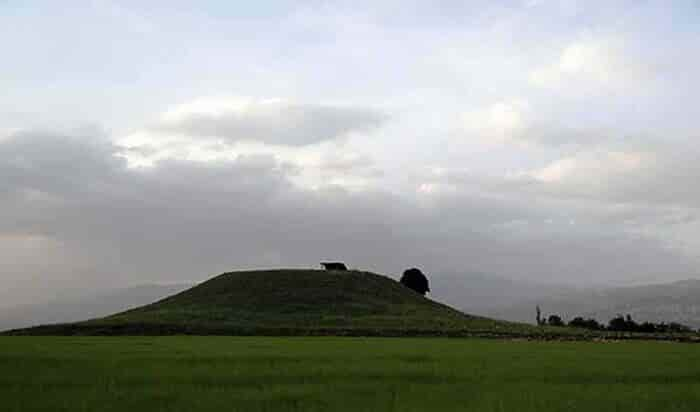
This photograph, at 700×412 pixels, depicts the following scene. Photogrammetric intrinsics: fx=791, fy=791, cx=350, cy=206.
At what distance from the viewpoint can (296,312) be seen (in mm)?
76188

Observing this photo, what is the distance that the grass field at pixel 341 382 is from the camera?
16.5 meters

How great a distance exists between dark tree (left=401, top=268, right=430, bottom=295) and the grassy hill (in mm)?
9399

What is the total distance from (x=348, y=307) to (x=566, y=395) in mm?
60313

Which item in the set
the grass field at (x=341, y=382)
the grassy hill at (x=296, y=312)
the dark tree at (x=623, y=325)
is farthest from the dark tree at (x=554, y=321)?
the grass field at (x=341, y=382)

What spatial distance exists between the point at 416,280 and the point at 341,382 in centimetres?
8586

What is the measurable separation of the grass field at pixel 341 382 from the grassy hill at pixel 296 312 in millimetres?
31463

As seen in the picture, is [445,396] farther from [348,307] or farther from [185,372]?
[348,307]

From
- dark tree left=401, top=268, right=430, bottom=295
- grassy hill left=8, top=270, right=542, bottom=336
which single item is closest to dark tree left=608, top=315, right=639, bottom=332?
grassy hill left=8, top=270, right=542, bottom=336

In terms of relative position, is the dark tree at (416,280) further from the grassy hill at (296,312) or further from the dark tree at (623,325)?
the dark tree at (623,325)

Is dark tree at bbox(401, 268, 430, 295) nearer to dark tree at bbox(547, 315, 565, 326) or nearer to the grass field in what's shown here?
dark tree at bbox(547, 315, 565, 326)

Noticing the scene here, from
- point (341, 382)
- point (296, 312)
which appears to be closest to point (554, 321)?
point (296, 312)

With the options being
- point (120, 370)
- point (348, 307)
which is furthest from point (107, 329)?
point (120, 370)

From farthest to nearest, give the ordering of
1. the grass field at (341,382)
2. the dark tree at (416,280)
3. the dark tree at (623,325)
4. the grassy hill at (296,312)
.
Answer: the dark tree at (416,280) → the dark tree at (623,325) → the grassy hill at (296,312) → the grass field at (341,382)

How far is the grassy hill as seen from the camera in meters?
63.1
